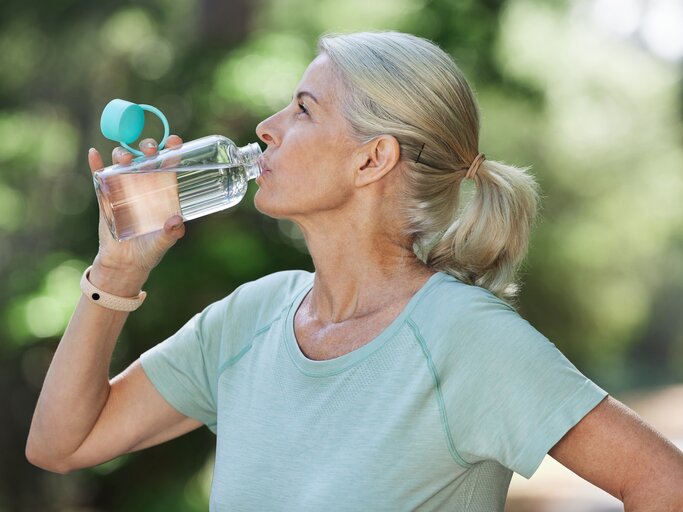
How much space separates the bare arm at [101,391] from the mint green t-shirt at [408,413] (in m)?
0.19

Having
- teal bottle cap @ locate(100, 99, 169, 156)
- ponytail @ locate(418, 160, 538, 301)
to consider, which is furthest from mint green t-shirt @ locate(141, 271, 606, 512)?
teal bottle cap @ locate(100, 99, 169, 156)

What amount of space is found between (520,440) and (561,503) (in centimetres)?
492

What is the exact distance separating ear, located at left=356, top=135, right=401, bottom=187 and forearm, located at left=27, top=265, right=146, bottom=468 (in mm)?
439

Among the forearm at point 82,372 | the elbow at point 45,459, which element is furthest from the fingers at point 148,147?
the elbow at point 45,459

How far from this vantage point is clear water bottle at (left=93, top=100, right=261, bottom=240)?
5.96ft

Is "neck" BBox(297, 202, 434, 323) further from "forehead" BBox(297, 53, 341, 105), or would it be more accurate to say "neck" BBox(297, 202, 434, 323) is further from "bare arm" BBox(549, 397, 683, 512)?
"bare arm" BBox(549, 397, 683, 512)

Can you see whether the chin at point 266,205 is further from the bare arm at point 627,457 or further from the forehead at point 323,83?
the bare arm at point 627,457

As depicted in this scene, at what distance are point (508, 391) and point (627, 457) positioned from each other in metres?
0.19

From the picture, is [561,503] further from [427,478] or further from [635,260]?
[635,260]

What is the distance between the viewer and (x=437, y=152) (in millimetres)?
1784

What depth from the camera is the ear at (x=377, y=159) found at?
1.77m

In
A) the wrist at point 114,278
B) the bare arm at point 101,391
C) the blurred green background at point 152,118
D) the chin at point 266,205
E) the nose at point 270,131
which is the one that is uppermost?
the nose at point 270,131

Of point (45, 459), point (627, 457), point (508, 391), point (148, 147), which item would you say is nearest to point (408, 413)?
point (508, 391)

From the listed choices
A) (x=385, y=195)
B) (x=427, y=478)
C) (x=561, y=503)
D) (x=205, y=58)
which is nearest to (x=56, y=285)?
(x=205, y=58)
